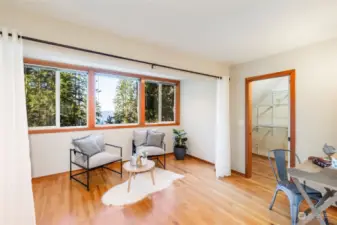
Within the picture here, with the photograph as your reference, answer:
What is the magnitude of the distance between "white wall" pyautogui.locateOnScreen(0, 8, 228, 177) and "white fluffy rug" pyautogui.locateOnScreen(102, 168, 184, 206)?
1237 millimetres

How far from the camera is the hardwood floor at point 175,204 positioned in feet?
7.17

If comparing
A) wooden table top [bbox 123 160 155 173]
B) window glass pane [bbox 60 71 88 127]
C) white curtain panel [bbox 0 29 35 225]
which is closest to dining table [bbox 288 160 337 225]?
wooden table top [bbox 123 160 155 173]

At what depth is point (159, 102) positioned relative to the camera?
17.0 ft

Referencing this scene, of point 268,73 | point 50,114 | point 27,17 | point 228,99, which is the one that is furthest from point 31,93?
point 268,73

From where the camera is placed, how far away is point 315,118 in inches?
105

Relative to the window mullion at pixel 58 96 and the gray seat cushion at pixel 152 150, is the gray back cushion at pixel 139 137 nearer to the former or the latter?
the gray seat cushion at pixel 152 150

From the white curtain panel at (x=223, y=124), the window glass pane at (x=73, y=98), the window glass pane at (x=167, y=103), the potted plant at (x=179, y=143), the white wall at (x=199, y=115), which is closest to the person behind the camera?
the white curtain panel at (x=223, y=124)

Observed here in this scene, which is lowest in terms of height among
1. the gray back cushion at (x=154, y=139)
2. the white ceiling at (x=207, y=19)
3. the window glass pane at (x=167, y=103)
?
the gray back cushion at (x=154, y=139)

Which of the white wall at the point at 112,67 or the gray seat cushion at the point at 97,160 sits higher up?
the white wall at the point at 112,67

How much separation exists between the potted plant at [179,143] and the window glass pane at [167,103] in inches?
22.8

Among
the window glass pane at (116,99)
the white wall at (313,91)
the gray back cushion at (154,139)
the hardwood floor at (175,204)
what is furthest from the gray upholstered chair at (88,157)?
the white wall at (313,91)

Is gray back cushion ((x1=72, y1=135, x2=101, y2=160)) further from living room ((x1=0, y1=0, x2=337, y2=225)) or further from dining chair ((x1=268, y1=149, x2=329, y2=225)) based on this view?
dining chair ((x1=268, y1=149, x2=329, y2=225))

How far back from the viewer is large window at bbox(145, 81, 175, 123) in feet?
16.1

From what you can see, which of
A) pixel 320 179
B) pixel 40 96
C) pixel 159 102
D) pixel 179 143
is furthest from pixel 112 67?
pixel 320 179
